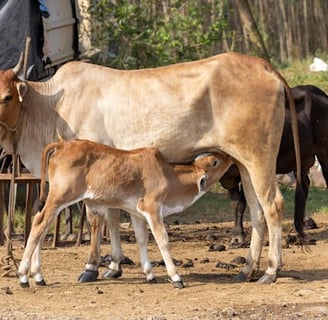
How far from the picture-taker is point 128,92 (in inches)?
392

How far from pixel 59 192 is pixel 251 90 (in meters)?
1.88

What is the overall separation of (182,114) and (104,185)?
93 cm

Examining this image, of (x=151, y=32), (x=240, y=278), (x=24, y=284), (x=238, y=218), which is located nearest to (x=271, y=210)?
(x=240, y=278)

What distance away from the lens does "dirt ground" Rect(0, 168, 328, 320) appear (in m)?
8.56

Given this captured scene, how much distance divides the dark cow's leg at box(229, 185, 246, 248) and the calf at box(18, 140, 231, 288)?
2.80m

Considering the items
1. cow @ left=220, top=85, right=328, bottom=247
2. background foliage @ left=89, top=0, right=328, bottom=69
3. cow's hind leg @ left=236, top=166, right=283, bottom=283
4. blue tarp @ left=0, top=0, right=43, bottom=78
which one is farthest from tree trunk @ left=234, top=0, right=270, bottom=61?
cow's hind leg @ left=236, top=166, right=283, bottom=283

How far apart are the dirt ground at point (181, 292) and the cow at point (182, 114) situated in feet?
1.41

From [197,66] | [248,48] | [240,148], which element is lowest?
[248,48]

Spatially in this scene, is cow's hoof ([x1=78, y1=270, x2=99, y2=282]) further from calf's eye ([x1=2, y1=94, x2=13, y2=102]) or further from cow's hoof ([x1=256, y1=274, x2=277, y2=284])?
calf's eye ([x1=2, y1=94, x2=13, y2=102])

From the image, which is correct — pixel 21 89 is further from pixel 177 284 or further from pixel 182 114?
pixel 177 284


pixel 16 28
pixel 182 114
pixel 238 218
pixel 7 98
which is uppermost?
pixel 16 28

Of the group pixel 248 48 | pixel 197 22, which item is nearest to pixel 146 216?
pixel 197 22

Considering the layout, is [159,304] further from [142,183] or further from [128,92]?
[128,92]

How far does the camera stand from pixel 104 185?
373 inches
